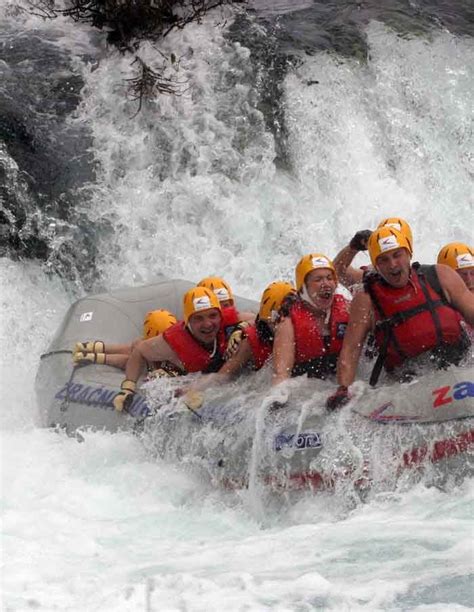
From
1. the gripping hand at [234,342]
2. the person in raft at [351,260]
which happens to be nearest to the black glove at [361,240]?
the person in raft at [351,260]

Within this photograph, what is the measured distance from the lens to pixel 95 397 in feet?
22.7

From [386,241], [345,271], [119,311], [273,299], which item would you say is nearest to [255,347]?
[273,299]

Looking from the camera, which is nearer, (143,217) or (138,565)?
(138,565)

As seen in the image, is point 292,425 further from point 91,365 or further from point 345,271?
point 91,365

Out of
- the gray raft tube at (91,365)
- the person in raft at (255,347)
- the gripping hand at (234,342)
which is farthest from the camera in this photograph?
the gray raft tube at (91,365)

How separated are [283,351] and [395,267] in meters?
0.81

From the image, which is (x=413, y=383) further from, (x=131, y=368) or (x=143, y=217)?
(x=143, y=217)

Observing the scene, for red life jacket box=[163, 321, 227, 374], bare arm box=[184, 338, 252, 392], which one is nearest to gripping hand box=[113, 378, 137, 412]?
red life jacket box=[163, 321, 227, 374]

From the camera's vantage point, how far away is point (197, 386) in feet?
20.9

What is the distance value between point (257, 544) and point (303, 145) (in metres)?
5.81

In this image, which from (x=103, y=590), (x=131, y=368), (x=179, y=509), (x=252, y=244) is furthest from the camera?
(x=252, y=244)

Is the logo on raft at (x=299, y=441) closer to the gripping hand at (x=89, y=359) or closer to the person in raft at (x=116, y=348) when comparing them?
the person in raft at (x=116, y=348)

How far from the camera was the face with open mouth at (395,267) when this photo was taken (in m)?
5.59

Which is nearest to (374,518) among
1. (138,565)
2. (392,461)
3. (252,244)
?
(392,461)
